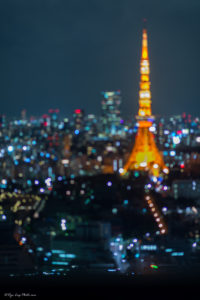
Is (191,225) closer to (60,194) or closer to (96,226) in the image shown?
(96,226)

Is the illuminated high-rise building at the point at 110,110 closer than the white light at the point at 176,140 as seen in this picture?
No

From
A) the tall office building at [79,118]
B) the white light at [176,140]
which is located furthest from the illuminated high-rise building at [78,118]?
the white light at [176,140]

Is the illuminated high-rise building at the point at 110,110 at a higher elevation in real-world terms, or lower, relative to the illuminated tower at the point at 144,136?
higher

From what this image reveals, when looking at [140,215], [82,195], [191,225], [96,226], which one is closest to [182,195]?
[82,195]

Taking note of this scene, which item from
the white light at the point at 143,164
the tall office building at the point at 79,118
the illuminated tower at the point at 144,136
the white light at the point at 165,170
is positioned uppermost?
the tall office building at the point at 79,118

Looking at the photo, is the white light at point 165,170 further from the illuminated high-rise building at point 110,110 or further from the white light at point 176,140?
the illuminated high-rise building at point 110,110

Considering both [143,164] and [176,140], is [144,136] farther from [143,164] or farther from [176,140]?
[176,140]
